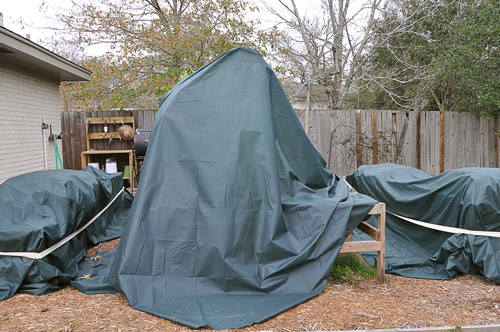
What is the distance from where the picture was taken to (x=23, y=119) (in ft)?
20.4

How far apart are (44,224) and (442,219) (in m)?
4.38

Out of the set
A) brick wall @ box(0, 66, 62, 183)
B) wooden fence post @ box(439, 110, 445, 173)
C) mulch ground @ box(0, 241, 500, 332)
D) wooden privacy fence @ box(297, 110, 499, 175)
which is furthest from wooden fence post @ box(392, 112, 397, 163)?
brick wall @ box(0, 66, 62, 183)

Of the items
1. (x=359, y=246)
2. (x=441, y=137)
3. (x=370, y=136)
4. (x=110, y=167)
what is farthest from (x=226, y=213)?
(x=441, y=137)

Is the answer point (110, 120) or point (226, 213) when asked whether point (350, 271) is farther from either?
point (110, 120)

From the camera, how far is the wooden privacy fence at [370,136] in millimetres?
9500

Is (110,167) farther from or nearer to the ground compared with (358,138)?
nearer to the ground

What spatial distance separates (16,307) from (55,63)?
4311 mm

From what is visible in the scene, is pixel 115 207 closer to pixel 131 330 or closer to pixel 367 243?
pixel 131 330

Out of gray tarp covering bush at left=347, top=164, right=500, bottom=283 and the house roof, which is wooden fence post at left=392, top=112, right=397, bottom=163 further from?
the house roof

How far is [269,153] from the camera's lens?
3.72 m

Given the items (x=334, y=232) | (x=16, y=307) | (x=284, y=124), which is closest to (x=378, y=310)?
(x=334, y=232)

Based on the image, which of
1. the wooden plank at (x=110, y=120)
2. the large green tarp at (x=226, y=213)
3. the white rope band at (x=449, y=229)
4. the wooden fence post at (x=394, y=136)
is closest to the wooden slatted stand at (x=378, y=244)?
the large green tarp at (x=226, y=213)

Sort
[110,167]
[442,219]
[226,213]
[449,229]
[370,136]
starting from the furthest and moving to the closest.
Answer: [370,136] → [110,167] → [442,219] → [449,229] → [226,213]

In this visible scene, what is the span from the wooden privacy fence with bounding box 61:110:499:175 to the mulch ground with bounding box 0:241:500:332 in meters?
6.04
